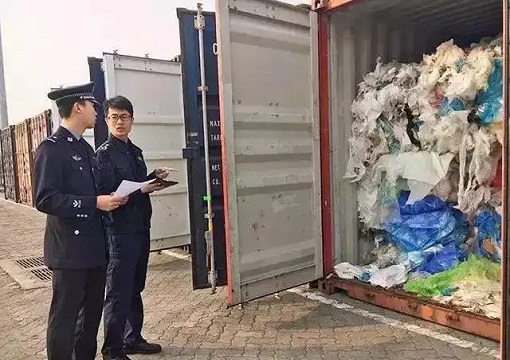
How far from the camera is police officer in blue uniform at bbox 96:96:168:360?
302cm

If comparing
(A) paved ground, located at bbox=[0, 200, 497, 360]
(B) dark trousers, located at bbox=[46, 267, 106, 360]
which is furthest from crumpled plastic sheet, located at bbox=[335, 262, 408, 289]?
(B) dark trousers, located at bbox=[46, 267, 106, 360]

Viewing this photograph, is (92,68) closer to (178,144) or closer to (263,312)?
(178,144)

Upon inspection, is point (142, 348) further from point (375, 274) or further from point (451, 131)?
point (451, 131)

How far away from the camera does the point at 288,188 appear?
3.96m

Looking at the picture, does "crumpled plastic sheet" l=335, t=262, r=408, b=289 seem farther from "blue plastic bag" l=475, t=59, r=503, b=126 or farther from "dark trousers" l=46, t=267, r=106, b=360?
"dark trousers" l=46, t=267, r=106, b=360

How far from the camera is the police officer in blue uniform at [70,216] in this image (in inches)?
97.7

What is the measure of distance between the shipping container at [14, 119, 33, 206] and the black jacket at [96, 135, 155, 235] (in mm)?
11859

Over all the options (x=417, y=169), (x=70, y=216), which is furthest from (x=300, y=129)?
(x=70, y=216)

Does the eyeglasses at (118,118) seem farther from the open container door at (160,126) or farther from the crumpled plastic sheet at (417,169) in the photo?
the crumpled plastic sheet at (417,169)

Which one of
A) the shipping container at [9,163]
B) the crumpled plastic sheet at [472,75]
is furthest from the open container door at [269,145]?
the shipping container at [9,163]

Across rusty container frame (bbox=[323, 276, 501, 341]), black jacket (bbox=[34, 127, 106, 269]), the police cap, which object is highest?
the police cap

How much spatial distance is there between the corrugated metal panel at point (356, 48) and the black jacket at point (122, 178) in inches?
76.8

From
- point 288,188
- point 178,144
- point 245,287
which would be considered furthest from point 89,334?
point 178,144

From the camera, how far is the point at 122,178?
3.11 meters
